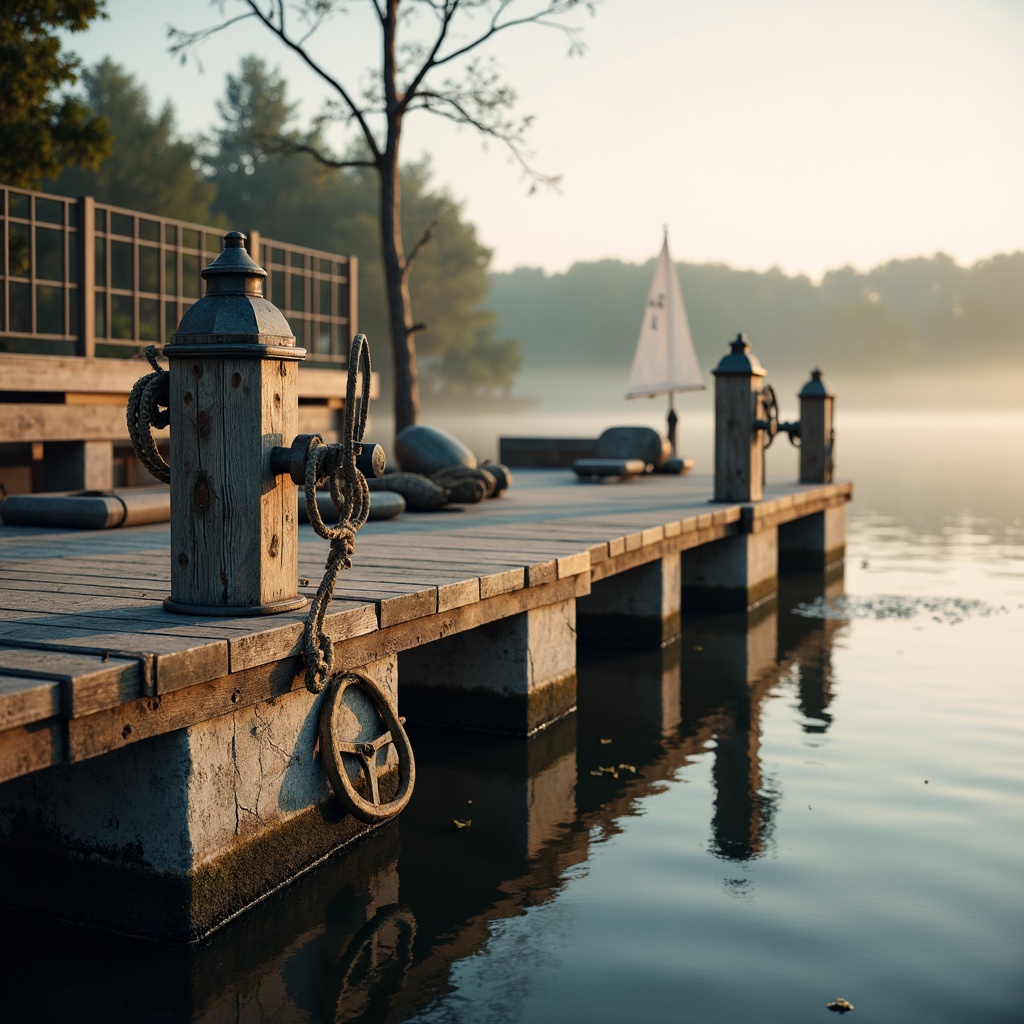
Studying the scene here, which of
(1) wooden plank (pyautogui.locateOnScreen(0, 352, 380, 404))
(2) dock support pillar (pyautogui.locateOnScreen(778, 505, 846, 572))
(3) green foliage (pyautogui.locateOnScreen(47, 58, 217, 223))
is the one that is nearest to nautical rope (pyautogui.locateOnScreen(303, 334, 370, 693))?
(1) wooden plank (pyautogui.locateOnScreen(0, 352, 380, 404))

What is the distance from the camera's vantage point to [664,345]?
19.2 metres

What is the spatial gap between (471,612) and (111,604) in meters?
1.61

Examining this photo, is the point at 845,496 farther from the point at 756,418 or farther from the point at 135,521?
the point at 135,521

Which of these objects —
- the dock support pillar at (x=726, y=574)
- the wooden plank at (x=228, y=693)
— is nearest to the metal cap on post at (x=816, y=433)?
the dock support pillar at (x=726, y=574)

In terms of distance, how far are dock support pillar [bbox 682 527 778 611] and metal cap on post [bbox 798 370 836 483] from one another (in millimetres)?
3170

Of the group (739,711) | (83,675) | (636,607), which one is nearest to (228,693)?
(83,675)

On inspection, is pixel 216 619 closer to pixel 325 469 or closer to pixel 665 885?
pixel 325 469

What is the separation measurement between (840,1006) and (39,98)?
17.2 metres

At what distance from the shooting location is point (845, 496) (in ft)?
47.5

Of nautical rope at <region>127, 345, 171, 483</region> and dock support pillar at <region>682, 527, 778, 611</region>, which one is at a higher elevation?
nautical rope at <region>127, 345, 171, 483</region>

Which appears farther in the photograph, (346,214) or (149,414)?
(346,214)

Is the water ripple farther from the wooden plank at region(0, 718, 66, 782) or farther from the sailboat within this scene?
the wooden plank at region(0, 718, 66, 782)

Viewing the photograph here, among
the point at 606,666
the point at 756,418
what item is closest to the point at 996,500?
the point at 756,418

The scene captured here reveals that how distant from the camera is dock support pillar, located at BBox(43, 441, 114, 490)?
10461mm
